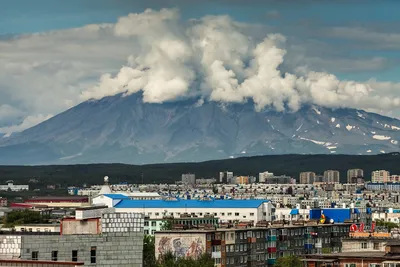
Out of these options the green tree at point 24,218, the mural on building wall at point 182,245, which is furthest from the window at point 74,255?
the green tree at point 24,218

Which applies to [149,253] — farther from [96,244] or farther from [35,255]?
[35,255]

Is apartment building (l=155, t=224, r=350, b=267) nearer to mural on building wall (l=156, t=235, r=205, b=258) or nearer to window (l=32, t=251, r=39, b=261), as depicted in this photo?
mural on building wall (l=156, t=235, r=205, b=258)

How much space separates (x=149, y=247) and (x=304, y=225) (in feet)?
117

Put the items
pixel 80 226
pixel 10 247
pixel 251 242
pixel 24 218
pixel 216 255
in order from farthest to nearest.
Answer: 1. pixel 24 218
2. pixel 251 242
3. pixel 216 255
4. pixel 80 226
5. pixel 10 247

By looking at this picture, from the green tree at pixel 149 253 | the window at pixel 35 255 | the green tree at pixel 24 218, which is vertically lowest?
the window at pixel 35 255

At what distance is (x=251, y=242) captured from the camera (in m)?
122

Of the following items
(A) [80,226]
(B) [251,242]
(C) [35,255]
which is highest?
(B) [251,242]

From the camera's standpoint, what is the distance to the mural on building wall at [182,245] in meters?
106

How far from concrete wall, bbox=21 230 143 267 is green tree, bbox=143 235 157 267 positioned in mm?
32242

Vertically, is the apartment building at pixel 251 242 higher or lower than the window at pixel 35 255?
higher

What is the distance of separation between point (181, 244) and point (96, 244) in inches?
2242

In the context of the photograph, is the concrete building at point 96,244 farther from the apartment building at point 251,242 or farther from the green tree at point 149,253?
the apartment building at point 251,242

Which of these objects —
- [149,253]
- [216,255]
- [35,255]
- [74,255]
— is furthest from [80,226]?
[216,255]

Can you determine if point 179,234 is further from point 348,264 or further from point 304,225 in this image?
point 348,264
